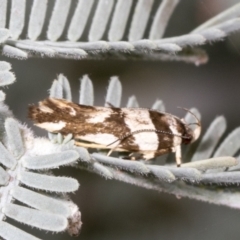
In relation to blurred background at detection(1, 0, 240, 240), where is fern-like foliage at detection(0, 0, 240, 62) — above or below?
above

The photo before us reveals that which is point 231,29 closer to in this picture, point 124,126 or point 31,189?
point 124,126

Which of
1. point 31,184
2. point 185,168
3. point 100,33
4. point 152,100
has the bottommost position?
point 152,100

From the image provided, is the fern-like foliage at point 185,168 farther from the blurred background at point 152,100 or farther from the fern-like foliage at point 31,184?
the blurred background at point 152,100

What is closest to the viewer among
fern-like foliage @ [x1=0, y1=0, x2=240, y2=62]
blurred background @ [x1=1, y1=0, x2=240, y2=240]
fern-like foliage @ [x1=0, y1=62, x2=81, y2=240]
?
fern-like foliage @ [x1=0, y1=62, x2=81, y2=240]

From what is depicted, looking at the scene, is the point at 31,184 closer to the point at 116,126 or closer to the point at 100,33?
the point at 116,126

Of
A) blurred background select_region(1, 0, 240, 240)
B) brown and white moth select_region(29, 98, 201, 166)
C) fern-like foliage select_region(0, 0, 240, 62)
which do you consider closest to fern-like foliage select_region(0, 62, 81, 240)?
brown and white moth select_region(29, 98, 201, 166)

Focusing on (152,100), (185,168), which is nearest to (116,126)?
(185,168)

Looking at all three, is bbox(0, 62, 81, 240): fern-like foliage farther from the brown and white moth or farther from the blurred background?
the blurred background
